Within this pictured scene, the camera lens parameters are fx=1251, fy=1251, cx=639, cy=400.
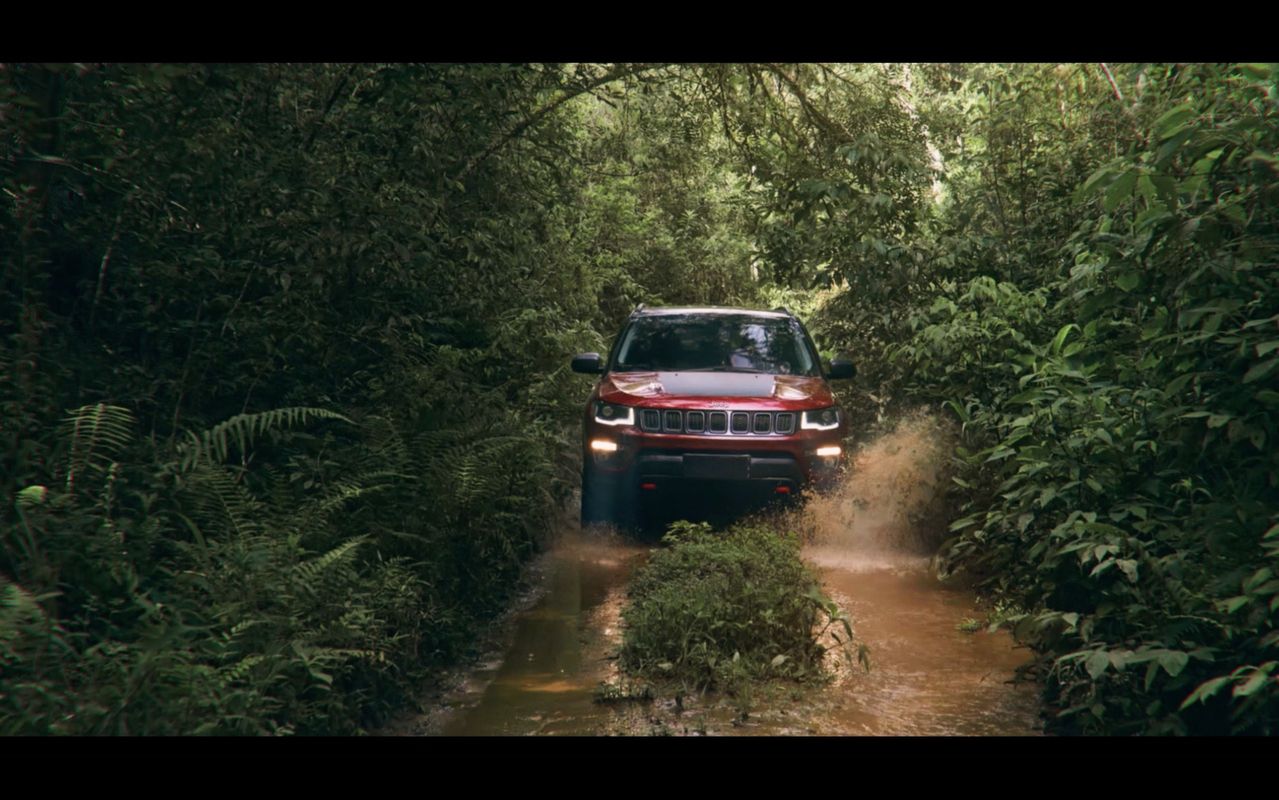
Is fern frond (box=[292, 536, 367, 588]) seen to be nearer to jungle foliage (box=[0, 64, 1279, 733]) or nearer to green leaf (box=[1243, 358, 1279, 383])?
jungle foliage (box=[0, 64, 1279, 733])

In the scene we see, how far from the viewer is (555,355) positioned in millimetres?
12609

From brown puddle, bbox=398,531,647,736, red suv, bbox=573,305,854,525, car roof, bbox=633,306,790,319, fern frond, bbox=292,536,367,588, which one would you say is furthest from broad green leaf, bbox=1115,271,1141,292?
car roof, bbox=633,306,790,319

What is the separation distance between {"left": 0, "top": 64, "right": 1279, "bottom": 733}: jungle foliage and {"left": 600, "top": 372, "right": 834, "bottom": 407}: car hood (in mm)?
955

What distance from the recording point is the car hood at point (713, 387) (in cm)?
995

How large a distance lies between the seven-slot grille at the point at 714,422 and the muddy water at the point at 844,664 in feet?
2.59

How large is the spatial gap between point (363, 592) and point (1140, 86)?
607 cm

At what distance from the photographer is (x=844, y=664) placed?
7074 millimetres

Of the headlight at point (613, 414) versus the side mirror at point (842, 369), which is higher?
the side mirror at point (842, 369)

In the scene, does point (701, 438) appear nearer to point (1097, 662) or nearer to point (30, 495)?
point (1097, 662)

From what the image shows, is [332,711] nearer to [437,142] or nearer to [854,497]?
[437,142]

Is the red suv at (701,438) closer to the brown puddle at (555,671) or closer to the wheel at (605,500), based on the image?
the wheel at (605,500)

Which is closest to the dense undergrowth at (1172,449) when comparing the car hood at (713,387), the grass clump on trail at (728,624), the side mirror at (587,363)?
the grass clump on trail at (728,624)

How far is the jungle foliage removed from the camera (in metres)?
4.88

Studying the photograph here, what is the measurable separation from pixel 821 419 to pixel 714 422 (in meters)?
0.90
